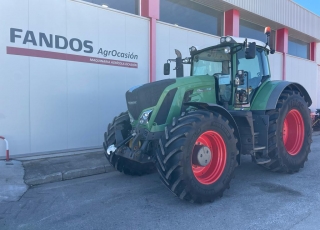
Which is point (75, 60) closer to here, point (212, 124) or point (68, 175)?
point (68, 175)

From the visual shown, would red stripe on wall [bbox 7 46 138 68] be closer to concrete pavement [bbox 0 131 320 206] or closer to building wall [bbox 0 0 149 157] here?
building wall [bbox 0 0 149 157]

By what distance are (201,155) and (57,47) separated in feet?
15.4

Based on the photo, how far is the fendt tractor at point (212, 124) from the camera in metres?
4.14

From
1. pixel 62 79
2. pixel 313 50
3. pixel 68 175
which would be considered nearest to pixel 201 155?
pixel 68 175

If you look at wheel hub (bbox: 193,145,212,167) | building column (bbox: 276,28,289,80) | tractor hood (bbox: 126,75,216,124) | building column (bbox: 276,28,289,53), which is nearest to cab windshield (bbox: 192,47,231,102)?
tractor hood (bbox: 126,75,216,124)

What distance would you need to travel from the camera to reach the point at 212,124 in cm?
437

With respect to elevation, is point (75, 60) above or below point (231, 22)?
below

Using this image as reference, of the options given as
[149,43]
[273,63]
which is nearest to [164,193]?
[149,43]

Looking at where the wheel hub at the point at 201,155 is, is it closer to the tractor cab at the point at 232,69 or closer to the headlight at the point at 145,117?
the headlight at the point at 145,117

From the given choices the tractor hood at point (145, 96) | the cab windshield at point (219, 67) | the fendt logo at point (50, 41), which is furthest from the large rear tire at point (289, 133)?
the fendt logo at point (50, 41)

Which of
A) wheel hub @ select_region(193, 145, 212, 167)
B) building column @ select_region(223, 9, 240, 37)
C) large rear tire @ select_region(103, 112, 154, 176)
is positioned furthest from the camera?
building column @ select_region(223, 9, 240, 37)

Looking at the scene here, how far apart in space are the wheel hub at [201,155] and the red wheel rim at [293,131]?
8.80 feet

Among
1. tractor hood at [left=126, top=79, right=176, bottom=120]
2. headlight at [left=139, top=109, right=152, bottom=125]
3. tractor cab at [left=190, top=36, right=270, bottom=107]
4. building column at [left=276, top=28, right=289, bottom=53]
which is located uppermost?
building column at [left=276, top=28, right=289, bottom=53]

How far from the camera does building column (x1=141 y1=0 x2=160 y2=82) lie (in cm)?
907
